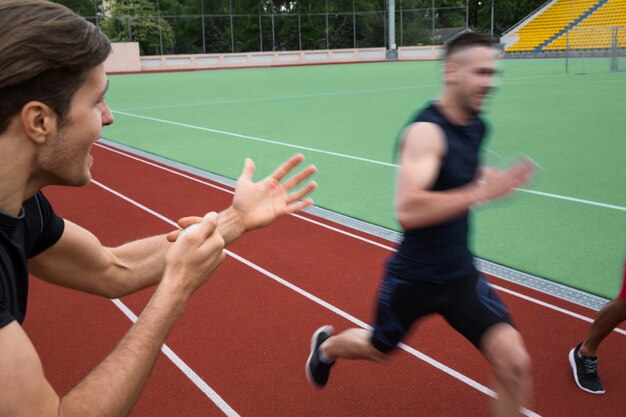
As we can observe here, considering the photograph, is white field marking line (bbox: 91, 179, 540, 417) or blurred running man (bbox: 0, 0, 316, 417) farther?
white field marking line (bbox: 91, 179, 540, 417)

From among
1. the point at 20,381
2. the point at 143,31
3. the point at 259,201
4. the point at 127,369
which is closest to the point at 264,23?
the point at 143,31

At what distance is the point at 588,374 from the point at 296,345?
185 cm

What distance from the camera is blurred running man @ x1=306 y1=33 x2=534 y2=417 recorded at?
297 centimetres

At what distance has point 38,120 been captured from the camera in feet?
6.00

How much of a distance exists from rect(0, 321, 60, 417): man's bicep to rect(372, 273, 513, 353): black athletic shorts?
1840mm

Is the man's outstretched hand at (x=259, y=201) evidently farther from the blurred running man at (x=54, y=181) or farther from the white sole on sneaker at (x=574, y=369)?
the white sole on sneaker at (x=574, y=369)

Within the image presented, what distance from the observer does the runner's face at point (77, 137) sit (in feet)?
6.29

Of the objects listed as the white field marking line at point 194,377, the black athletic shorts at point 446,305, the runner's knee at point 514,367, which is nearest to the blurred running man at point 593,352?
the black athletic shorts at point 446,305

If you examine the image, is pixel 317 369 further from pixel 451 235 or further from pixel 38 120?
pixel 38 120

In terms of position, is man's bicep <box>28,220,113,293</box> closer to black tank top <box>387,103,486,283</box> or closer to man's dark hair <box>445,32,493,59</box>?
black tank top <box>387,103,486,283</box>

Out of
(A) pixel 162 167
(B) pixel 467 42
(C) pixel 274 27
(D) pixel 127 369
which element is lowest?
(A) pixel 162 167

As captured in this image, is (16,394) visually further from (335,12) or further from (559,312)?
(335,12)

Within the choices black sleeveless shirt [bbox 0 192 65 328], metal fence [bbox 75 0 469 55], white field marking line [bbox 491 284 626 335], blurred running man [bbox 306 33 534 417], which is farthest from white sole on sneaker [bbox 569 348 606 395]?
metal fence [bbox 75 0 469 55]

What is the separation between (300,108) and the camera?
736 inches
